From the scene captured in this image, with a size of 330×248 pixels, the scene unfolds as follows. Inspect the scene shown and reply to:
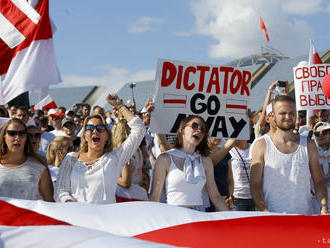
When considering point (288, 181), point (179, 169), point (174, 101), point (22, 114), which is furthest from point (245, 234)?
point (22, 114)

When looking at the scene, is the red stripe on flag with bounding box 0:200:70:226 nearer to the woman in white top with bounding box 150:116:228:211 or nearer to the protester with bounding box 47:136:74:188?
the woman in white top with bounding box 150:116:228:211

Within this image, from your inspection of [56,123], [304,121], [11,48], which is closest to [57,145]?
A: [11,48]

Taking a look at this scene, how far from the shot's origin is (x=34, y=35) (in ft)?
19.4

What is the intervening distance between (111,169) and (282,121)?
55.0 inches

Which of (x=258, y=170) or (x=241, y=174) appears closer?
(x=258, y=170)

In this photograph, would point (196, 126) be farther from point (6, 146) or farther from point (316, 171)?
point (6, 146)

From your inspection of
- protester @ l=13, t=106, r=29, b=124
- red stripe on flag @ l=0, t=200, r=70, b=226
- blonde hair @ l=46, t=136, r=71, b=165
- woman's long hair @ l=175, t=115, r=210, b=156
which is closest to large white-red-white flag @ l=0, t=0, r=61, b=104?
blonde hair @ l=46, t=136, r=71, b=165

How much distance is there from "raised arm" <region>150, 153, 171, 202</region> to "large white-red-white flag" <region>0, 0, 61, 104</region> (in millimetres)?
1835

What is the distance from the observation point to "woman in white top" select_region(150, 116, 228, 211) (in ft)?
14.1

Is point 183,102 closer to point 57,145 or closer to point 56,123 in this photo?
point 57,145

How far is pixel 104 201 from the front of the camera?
4.16m

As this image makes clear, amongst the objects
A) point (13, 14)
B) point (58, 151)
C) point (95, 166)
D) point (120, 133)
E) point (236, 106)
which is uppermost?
point (13, 14)

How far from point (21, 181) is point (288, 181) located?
204cm

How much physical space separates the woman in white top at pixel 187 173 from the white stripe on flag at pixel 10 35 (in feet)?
7.27
